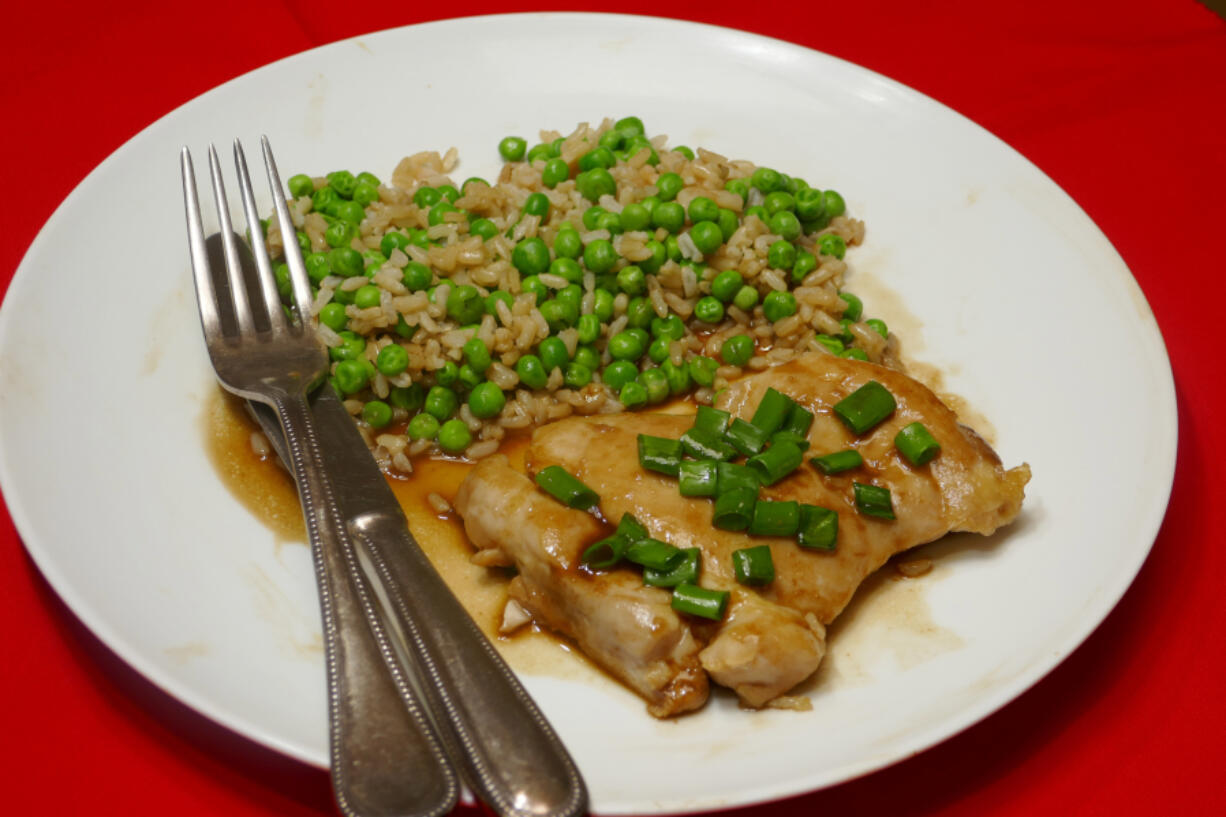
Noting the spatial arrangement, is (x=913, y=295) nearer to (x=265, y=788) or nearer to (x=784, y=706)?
(x=784, y=706)

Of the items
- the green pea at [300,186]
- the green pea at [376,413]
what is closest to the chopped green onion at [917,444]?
the green pea at [376,413]

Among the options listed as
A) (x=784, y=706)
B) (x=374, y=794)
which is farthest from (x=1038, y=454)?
(x=374, y=794)

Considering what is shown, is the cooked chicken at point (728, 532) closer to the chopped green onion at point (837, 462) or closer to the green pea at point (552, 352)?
the chopped green onion at point (837, 462)

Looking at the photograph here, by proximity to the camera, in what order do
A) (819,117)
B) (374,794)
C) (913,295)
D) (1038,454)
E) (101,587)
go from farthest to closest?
(819,117) → (913,295) → (1038,454) → (101,587) → (374,794)

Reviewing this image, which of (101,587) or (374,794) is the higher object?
(101,587)

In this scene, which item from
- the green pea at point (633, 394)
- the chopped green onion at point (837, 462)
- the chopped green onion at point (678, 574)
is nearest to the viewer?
the chopped green onion at point (678, 574)

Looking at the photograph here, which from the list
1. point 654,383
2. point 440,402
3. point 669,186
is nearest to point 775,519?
point 654,383
